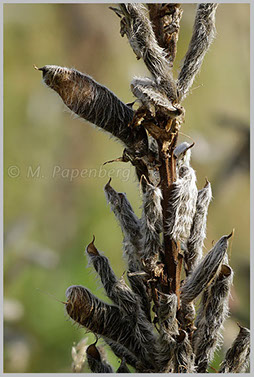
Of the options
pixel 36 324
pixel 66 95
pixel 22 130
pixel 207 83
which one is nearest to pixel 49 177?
pixel 22 130

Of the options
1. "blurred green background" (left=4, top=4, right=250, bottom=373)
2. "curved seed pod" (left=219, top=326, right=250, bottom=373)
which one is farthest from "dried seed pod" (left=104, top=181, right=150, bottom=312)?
"blurred green background" (left=4, top=4, right=250, bottom=373)

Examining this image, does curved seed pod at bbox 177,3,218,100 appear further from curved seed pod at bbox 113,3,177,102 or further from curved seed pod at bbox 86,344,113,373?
curved seed pod at bbox 86,344,113,373

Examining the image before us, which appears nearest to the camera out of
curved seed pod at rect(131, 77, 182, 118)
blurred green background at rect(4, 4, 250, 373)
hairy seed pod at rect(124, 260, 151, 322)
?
curved seed pod at rect(131, 77, 182, 118)

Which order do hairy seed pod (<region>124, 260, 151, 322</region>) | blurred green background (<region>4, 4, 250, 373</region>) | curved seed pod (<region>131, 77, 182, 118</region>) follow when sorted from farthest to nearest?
1. blurred green background (<region>4, 4, 250, 373</region>)
2. hairy seed pod (<region>124, 260, 151, 322</region>)
3. curved seed pod (<region>131, 77, 182, 118</region>)

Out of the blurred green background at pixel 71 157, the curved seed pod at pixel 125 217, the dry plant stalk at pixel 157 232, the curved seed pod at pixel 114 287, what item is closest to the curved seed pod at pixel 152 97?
the dry plant stalk at pixel 157 232

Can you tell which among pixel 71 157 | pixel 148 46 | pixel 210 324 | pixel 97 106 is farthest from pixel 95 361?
pixel 71 157

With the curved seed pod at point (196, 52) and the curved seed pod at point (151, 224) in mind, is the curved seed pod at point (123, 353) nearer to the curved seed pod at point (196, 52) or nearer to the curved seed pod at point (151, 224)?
the curved seed pod at point (151, 224)
